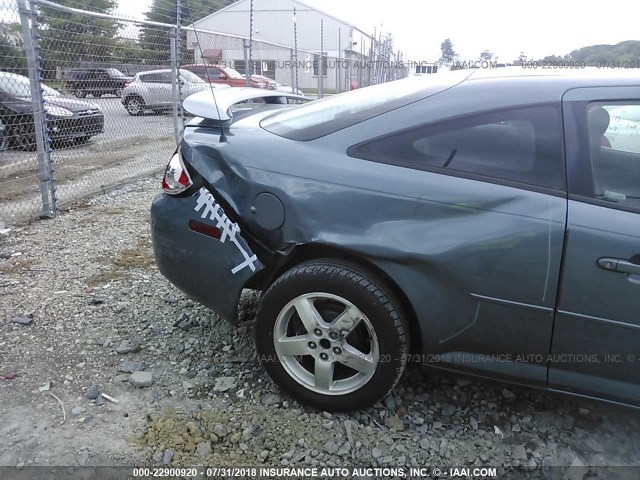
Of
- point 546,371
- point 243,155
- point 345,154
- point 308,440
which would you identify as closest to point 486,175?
point 345,154

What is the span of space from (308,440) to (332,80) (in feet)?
71.3

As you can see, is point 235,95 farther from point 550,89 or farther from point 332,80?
point 332,80

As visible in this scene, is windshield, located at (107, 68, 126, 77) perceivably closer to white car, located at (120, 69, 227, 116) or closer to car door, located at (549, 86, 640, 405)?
white car, located at (120, 69, 227, 116)

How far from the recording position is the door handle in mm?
1875

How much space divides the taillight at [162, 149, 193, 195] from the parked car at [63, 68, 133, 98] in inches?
157

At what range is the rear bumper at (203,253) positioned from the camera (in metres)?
2.39

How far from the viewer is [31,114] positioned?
4.86 m

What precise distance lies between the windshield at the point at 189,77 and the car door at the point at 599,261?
6898mm

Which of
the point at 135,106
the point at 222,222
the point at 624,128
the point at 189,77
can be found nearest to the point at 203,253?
the point at 222,222

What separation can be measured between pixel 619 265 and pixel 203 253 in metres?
1.77

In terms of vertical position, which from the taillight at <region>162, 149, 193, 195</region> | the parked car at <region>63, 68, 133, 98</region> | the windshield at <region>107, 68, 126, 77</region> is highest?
the windshield at <region>107, 68, 126, 77</region>

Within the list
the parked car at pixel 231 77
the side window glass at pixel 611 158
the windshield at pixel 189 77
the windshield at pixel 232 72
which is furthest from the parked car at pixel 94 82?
the side window glass at pixel 611 158

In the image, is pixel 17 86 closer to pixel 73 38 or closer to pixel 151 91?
pixel 73 38

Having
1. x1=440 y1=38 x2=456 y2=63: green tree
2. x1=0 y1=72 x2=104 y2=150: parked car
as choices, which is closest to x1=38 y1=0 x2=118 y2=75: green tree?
x1=0 y1=72 x2=104 y2=150: parked car
